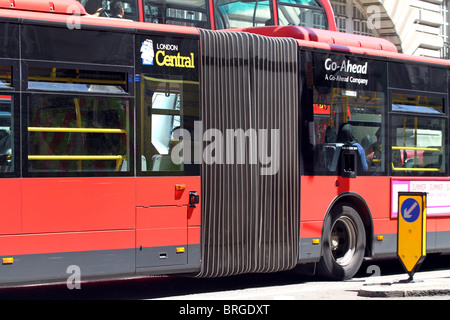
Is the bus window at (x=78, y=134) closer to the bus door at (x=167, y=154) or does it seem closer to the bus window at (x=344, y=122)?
the bus door at (x=167, y=154)

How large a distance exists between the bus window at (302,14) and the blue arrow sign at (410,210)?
330 cm

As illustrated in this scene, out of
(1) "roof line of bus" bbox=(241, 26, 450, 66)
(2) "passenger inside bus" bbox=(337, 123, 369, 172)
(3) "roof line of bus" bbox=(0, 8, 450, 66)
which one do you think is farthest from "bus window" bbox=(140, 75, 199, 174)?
(2) "passenger inside bus" bbox=(337, 123, 369, 172)

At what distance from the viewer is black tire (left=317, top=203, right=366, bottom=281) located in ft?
35.4

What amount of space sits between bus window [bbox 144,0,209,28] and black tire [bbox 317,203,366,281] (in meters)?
3.04

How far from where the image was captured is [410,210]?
978 centimetres

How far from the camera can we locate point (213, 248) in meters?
9.57

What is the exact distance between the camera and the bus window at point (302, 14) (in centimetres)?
1170

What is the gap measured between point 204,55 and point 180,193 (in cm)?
165

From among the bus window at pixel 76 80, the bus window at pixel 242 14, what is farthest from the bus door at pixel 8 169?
the bus window at pixel 242 14

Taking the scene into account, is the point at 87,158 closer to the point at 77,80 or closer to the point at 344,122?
the point at 77,80

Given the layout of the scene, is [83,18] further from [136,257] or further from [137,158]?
[136,257]
